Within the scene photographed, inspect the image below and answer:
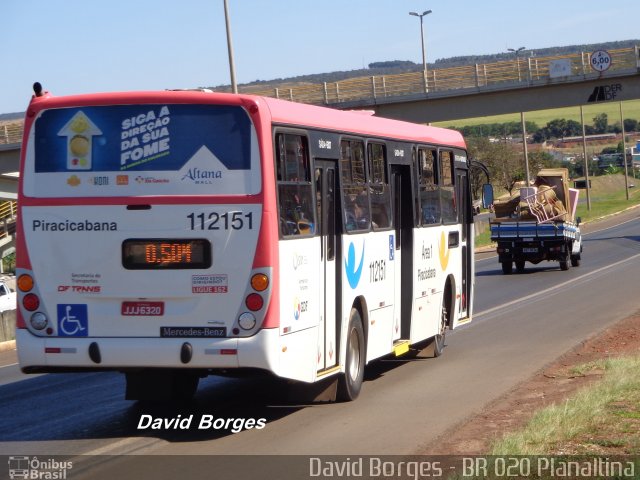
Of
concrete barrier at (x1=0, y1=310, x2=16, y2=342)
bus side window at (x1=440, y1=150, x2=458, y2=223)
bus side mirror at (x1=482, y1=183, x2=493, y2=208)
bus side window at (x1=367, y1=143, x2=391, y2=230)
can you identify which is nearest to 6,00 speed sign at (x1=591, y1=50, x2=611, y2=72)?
bus side mirror at (x1=482, y1=183, x2=493, y2=208)

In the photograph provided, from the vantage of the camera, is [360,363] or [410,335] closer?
[360,363]

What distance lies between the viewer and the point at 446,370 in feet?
47.8

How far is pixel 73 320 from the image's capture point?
33.0 ft

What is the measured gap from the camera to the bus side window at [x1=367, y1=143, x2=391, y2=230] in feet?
41.6

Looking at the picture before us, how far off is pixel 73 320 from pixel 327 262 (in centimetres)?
259

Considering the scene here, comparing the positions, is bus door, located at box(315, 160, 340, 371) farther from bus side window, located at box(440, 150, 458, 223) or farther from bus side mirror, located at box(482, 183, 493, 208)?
bus side mirror, located at box(482, 183, 493, 208)

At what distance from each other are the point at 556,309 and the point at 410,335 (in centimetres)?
929

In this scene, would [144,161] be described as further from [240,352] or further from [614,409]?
[614,409]

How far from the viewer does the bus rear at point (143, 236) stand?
976cm

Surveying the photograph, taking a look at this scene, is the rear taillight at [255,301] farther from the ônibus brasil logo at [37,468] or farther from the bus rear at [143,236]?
the ônibus brasil logo at [37,468]


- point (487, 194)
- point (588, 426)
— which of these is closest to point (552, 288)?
point (487, 194)

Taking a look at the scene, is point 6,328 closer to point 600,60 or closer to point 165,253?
point 165,253

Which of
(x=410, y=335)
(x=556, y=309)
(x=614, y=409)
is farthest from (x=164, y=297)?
(x=556, y=309)

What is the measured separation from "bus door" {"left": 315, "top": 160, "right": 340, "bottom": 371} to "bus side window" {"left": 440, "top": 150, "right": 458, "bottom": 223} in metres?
4.37
